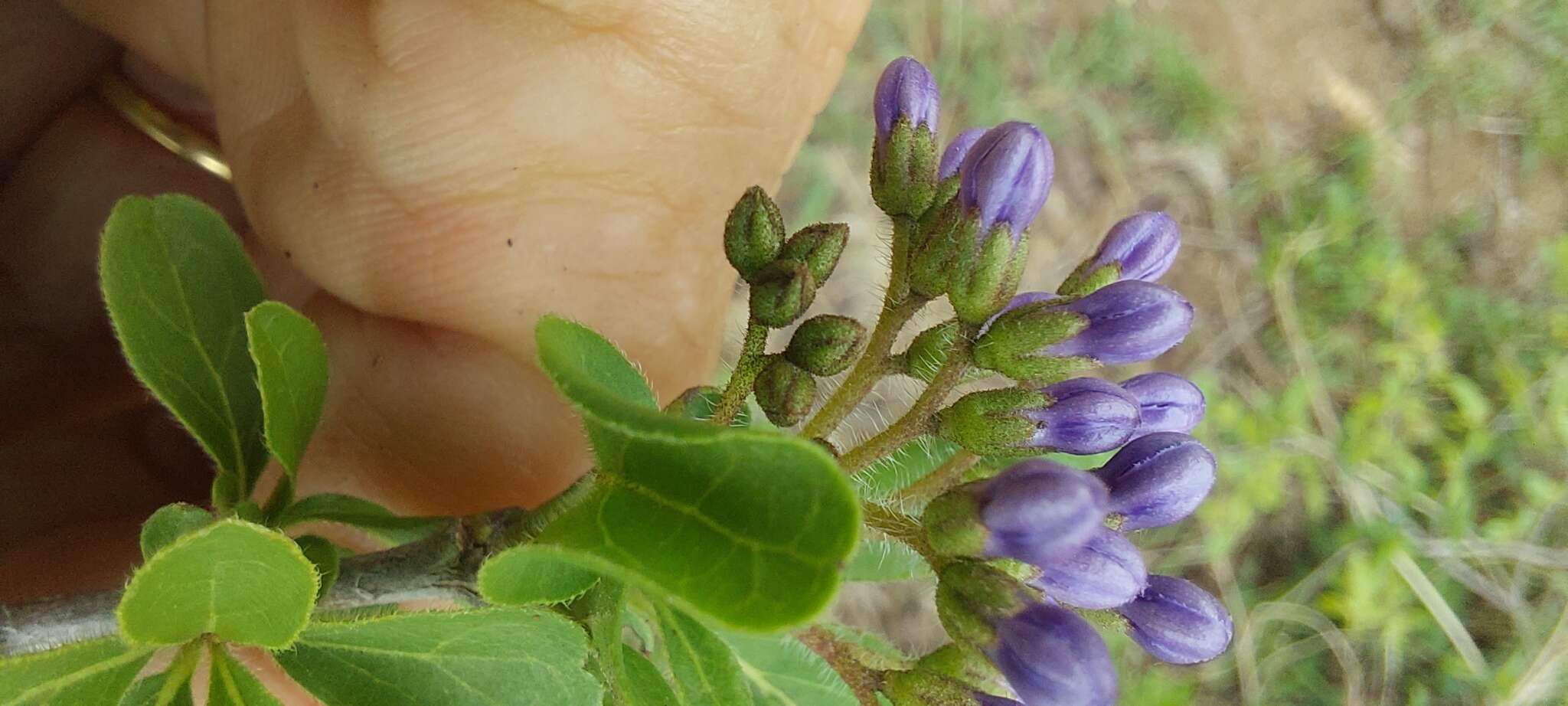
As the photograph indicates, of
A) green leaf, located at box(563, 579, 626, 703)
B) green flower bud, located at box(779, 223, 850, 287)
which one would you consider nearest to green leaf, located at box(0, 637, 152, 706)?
green leaf, located at box(563, 579, 626, 703)

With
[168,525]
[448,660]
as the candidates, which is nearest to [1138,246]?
[448,660]

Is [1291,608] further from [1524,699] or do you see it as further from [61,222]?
[61,222]

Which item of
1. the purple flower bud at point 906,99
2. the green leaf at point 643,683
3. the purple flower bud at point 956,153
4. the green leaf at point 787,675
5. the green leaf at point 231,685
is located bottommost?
the green leaf at point 787,675

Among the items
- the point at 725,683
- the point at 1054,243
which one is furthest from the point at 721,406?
the point at 1054,243

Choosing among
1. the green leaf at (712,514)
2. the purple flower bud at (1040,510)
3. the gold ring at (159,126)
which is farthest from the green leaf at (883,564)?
the gold ring at (159,126)

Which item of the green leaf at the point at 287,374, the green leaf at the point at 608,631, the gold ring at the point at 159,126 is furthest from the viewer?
the gold ring at the point at 159,126

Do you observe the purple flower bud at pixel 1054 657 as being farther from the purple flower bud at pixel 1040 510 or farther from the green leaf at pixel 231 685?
the green leaf at pixel 231 685

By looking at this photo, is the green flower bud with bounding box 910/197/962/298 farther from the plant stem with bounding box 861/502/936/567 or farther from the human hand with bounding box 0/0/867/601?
the human hand with bounding box 0/0/867/601
